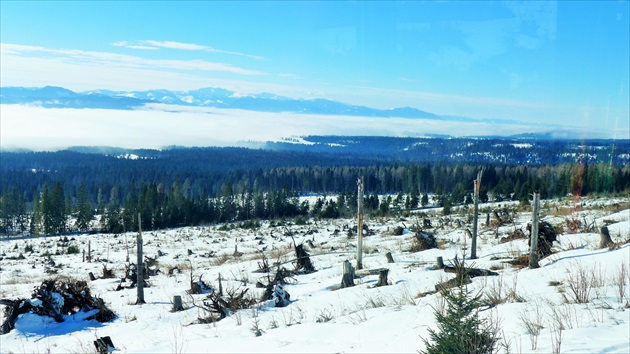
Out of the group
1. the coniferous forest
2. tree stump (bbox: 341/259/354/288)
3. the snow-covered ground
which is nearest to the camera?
the snow-covered ground

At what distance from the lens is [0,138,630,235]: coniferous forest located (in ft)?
212

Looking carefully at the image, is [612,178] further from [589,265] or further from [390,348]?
[390,348]

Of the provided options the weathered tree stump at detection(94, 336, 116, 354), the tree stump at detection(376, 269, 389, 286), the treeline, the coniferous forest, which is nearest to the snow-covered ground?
the weathered tree stump at detection(94, 336, 116, 354)

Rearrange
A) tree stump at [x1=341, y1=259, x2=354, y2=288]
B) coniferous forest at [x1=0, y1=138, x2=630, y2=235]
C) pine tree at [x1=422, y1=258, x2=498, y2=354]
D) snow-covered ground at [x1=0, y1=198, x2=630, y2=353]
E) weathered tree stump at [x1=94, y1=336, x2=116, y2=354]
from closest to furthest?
pine tree at [x1=422, y1=258, x2=498, y2=354] → snow-covered ground at [x1=0, y1=198, x2=630, y2=353] → weathered tree stump at [x1=94, y1=336, x2=116, y2=354] → tree stump at [x1=341, y1=259, x2=354, y2=288] → coniferous forest at [x1=0, y1=138, x2=630, y2=235]

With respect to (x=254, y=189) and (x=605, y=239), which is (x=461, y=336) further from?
(x=254, y=189)

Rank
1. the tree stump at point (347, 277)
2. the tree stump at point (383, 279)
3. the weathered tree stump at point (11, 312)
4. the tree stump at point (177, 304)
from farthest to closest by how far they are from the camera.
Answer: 1. the tree stump at point (347, 277)
2. the tree stump at point (177, 304)
3. the weathered tree stump at point (11, 312)
4. the tree stump at point (383, 279)

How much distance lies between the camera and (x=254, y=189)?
89.4 metres

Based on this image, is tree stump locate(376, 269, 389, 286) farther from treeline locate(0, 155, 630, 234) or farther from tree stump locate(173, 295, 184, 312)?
treeline locate(0, 155, 630, 234)

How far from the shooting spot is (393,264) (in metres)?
14.1

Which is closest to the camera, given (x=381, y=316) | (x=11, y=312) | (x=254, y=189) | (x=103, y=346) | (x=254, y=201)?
(x=381, y=316)

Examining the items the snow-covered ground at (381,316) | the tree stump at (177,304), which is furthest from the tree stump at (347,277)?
the tree stump at (177,304)

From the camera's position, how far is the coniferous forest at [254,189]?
6469 cm

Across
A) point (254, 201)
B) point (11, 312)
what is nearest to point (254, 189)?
point (254, 201)

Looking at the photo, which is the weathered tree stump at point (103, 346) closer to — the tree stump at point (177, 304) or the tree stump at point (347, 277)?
the tree stump at point (177, 304)
